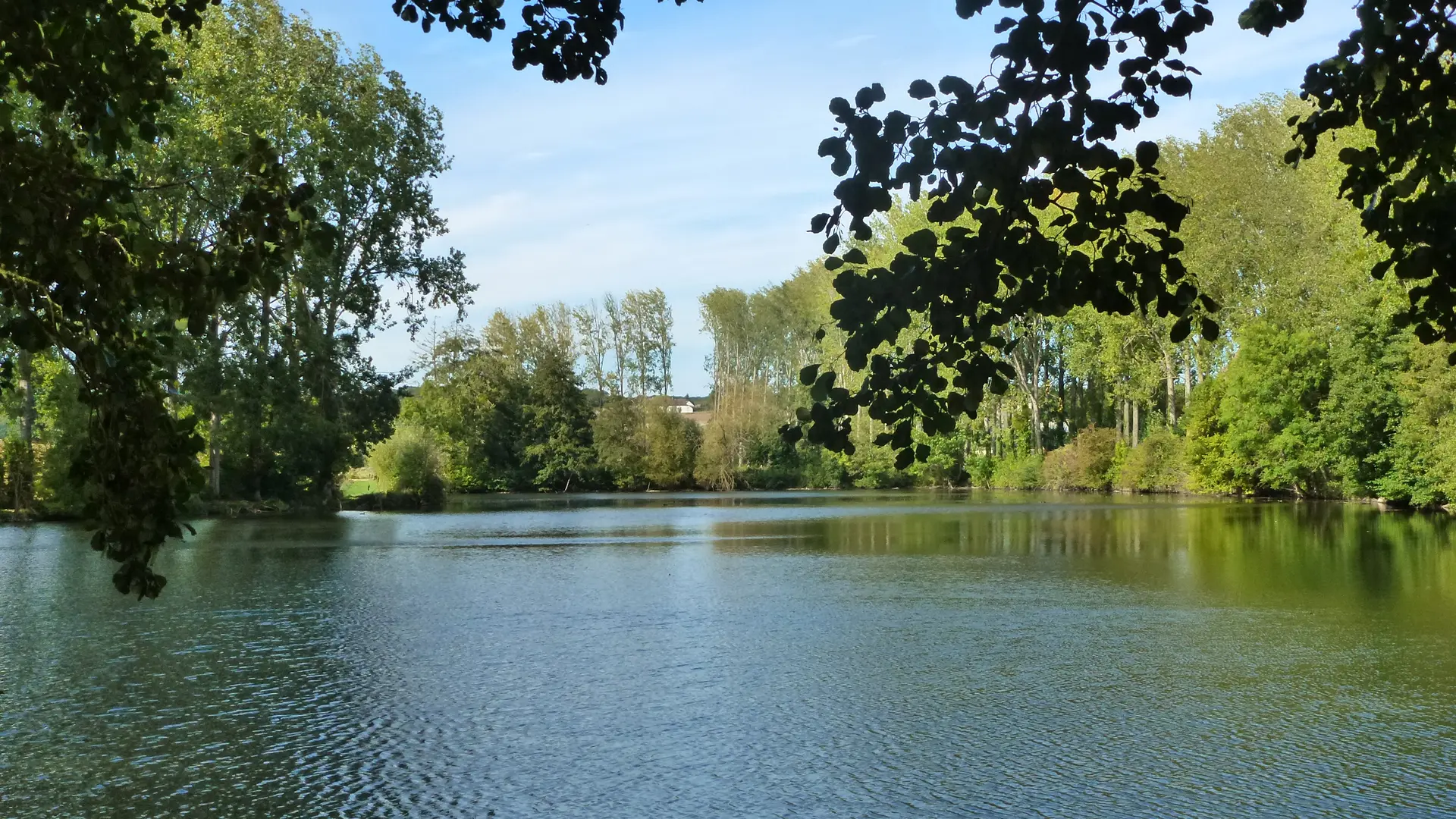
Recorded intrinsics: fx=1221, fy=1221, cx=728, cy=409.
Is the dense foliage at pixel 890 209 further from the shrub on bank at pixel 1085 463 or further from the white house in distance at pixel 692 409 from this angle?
the white house in distance at pixel 692 409

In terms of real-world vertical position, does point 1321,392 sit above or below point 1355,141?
below

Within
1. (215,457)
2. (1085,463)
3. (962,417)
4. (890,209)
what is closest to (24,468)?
(215,457)

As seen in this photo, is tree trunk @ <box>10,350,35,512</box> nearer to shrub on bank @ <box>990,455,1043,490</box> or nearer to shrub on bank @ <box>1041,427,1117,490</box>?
shrub on bank @ <box>1041,427,1117,490</box>

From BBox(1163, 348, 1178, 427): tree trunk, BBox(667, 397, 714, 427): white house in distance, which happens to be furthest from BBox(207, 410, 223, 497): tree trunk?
BBox(1163, 348, 1178, 427): tree trunk

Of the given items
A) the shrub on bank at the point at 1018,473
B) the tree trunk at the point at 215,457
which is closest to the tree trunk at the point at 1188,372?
the shrub on bank at the point at 1018,473

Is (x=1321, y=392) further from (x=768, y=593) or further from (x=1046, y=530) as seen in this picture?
(x=768, y=593)

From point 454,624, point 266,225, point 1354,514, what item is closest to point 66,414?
point 454,624

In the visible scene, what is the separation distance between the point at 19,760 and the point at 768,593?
27.5 ft

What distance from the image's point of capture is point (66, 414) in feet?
94.2

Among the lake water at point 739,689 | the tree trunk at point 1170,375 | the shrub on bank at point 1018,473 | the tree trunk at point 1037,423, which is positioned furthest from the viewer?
the tree trunk at point 1037,423

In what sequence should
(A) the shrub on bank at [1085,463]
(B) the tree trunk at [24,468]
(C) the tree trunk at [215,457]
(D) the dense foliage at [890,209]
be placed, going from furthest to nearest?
(A) the shrub on bank at [1085,463] → (C) the tree trunk at [215,457] → (B) the tree trunk at [24,468] → (D) the dense foliage at [890,209]

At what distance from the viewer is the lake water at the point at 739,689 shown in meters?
5.95

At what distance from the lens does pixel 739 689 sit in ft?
27.3

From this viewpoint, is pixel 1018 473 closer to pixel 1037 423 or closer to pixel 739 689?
pixel 1037 423
